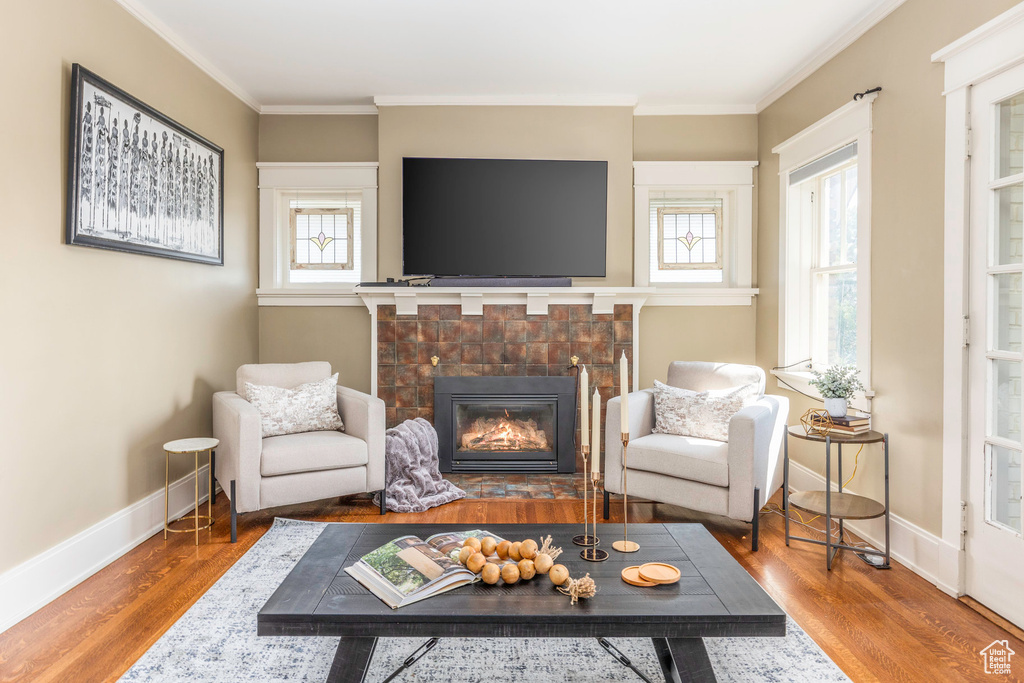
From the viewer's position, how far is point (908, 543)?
2680 millimetres

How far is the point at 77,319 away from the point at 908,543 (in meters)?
3.71

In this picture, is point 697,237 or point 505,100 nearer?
point 505,100

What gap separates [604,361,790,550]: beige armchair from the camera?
286 cm

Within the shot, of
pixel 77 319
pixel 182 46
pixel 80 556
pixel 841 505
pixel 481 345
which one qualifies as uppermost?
pixel 182 46

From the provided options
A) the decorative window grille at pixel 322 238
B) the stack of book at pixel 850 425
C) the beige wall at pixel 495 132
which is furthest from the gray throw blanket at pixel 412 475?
the stack of book at pixel 850 425

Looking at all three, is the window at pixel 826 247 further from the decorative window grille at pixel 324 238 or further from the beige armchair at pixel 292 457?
the decorative window grille at pixel 324 238

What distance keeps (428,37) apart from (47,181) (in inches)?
75.9

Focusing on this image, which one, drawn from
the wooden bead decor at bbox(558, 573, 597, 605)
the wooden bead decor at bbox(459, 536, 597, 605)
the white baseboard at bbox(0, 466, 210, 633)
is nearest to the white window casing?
the wooden bead decor at bbox(459, 536, 597, 605)

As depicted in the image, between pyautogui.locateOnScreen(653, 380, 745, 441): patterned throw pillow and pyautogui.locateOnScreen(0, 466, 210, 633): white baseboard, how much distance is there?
266 centimetres

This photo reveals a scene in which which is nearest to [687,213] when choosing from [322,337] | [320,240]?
[320,240]

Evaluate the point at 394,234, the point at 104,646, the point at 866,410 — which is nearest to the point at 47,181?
the point at 104,646

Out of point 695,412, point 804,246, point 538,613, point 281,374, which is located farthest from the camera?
point 804,246

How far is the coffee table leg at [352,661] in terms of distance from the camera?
1.52 meters

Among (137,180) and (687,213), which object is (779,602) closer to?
(687,213)
